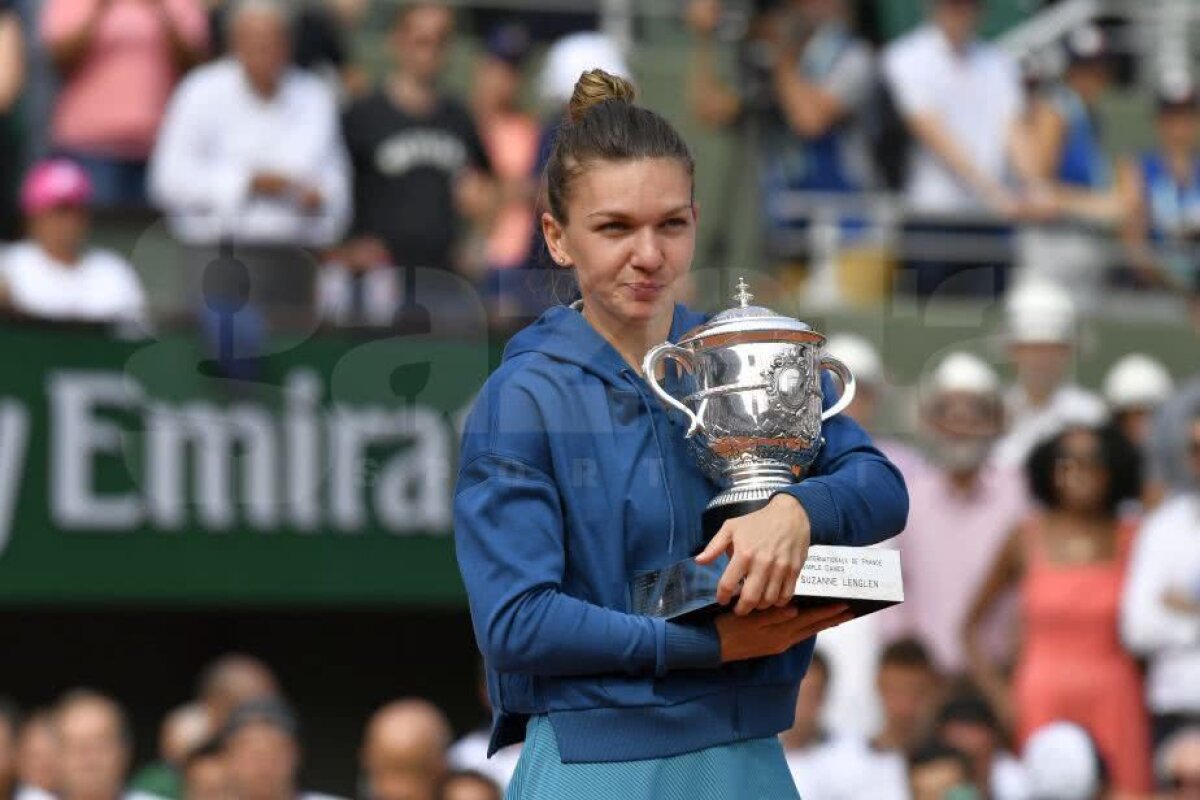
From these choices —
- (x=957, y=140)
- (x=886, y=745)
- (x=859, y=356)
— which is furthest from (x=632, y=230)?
(x=957, y=140)

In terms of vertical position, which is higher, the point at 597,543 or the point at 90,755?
the point at 597,543

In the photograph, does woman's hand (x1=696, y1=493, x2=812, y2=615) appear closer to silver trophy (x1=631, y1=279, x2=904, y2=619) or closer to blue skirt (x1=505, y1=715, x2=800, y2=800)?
silver trophy (x1=631, y1=279, x2=904, y2=619)

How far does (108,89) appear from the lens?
9.06 meters

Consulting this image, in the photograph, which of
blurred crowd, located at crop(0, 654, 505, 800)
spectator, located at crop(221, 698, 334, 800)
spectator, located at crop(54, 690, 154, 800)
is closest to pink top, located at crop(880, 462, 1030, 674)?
blurred crowd, located at crop(0, 654, 505, 800)

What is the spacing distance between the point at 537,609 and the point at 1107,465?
191 inches

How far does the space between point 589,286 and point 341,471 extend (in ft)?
18.4

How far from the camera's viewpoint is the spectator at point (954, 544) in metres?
7.92

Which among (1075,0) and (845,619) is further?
(1075,0)

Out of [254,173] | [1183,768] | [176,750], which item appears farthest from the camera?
[254,173]

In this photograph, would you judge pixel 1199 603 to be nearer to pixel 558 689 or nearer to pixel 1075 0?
pixel 558 689

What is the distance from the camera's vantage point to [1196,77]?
13219mm

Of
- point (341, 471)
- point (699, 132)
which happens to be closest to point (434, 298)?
point (341, 471)

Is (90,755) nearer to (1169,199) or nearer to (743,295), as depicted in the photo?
(743,295)

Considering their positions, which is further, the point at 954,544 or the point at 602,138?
the point at 954,544
